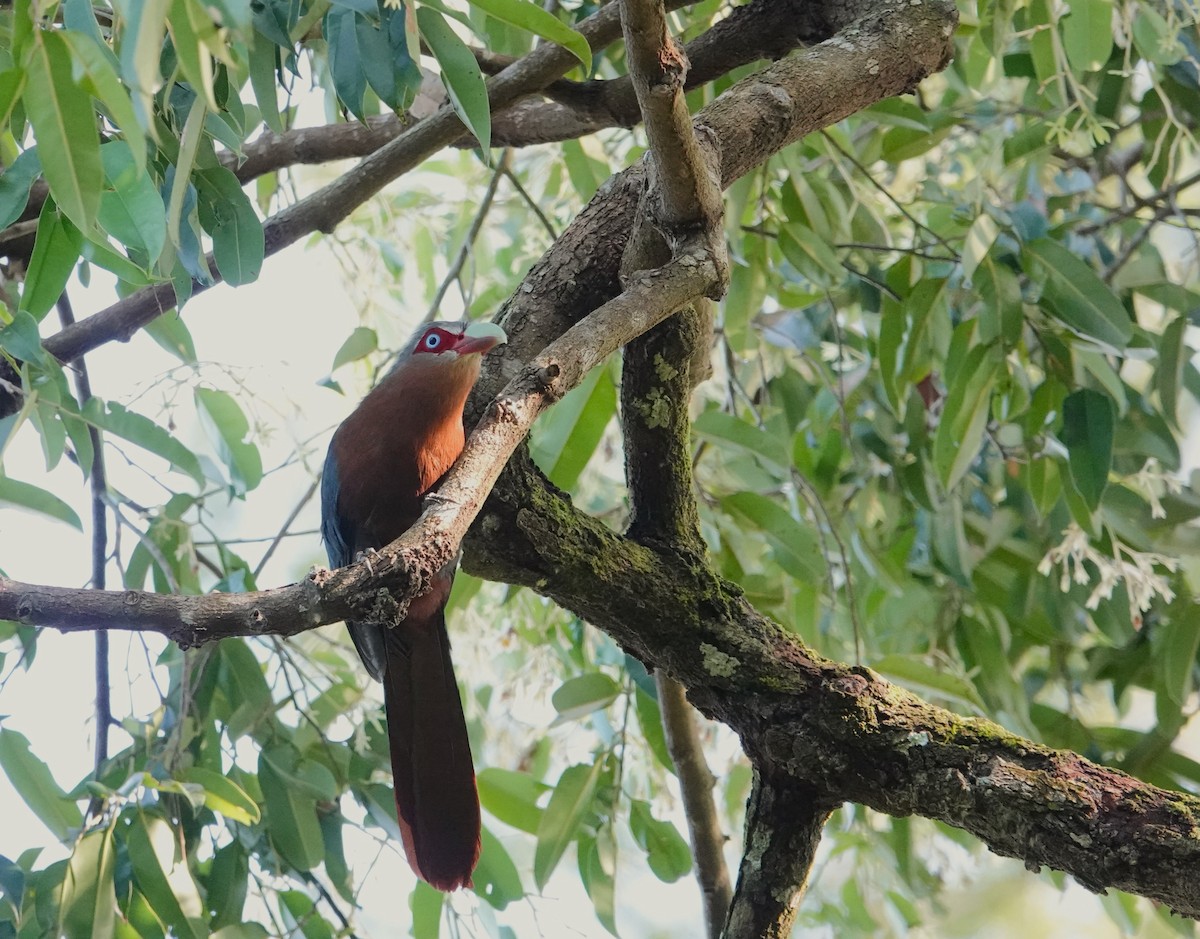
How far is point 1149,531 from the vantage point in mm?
2904

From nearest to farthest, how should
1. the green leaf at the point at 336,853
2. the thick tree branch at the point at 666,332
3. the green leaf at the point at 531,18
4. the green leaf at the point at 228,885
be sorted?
the green leaf at the point at 531,18 < the thick tree branch at the point at 666,332 < the green leaf at the point at 228,885 < the green leaf at the point at 336,853

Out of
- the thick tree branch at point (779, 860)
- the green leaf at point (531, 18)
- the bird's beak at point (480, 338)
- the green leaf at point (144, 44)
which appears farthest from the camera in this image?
the bird's beak at point (480, 338)

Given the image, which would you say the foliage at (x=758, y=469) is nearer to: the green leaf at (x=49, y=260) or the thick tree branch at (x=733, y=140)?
the green leaf at (x=49, y=260)

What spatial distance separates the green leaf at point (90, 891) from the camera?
6.59 feet

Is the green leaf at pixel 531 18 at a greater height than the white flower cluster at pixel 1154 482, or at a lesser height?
greater

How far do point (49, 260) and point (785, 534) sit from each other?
1.69 m

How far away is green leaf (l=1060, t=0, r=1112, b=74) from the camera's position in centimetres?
251

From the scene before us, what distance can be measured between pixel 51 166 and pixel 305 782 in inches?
59.9

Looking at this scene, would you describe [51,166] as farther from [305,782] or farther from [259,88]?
[305,782]

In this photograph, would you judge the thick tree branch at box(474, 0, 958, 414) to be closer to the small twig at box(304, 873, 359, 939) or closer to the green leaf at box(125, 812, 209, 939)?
the green leaf at box(125, 812, 209, 939)

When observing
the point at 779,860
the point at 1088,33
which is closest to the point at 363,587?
the point at 779,860

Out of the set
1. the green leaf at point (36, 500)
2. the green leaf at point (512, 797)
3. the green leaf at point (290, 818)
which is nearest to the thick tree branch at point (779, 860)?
the green leaf at point (290, 818)

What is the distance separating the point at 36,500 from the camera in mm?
2238

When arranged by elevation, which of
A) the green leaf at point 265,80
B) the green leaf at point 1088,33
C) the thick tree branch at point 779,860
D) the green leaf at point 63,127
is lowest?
the thick tree branch at point 779,860
